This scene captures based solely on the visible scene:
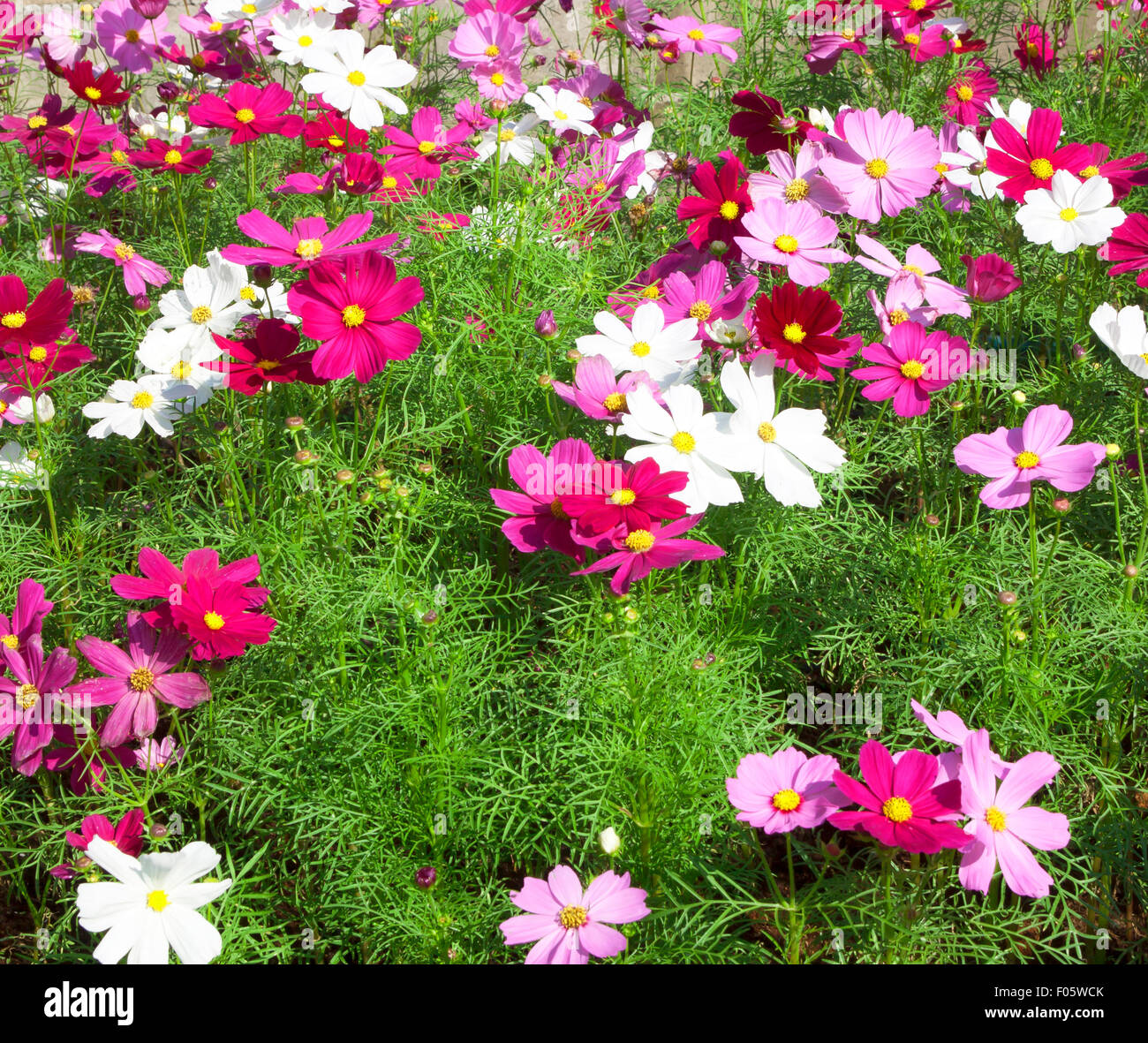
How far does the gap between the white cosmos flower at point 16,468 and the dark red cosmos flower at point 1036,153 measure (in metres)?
1.70

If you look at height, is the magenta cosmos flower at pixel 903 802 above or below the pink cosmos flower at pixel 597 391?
below

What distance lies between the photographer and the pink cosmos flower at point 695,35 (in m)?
2.62

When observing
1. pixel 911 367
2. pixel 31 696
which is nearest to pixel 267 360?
pixel 31 696

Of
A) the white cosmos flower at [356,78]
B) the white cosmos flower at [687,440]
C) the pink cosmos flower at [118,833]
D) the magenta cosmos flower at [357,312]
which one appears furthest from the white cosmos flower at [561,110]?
the pink cosmos flower at [118,833]

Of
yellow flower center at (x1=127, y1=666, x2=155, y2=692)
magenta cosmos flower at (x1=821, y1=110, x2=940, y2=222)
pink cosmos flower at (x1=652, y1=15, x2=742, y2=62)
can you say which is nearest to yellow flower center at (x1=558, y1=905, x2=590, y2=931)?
yellow flower center at (x1=127, y1=666, x2=155, y2=692)

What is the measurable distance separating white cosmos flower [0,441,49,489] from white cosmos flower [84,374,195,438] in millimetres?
132

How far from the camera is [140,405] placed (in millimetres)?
1847

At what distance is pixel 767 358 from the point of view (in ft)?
5.51

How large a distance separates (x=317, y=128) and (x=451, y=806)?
1388 mm

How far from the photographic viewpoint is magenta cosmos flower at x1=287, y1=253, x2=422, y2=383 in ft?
5.49

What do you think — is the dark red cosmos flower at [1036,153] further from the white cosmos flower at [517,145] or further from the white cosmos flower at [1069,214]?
the white cosmos flower at [517,145]

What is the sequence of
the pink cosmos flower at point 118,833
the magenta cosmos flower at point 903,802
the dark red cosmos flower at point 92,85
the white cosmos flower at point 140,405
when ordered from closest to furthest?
the magenta cosmos flower at point 903,802
the pink cosmos flower at point 118,833
the white cosmos flower at point 140,405
the dark red cosmos flower at point 92,85

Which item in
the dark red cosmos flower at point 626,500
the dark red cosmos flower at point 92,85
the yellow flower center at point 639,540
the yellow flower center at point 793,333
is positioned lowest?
the yellow flower center at point 639,540

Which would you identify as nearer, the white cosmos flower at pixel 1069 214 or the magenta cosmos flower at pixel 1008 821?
the magenta cosmos flower at pixel 1008 821
